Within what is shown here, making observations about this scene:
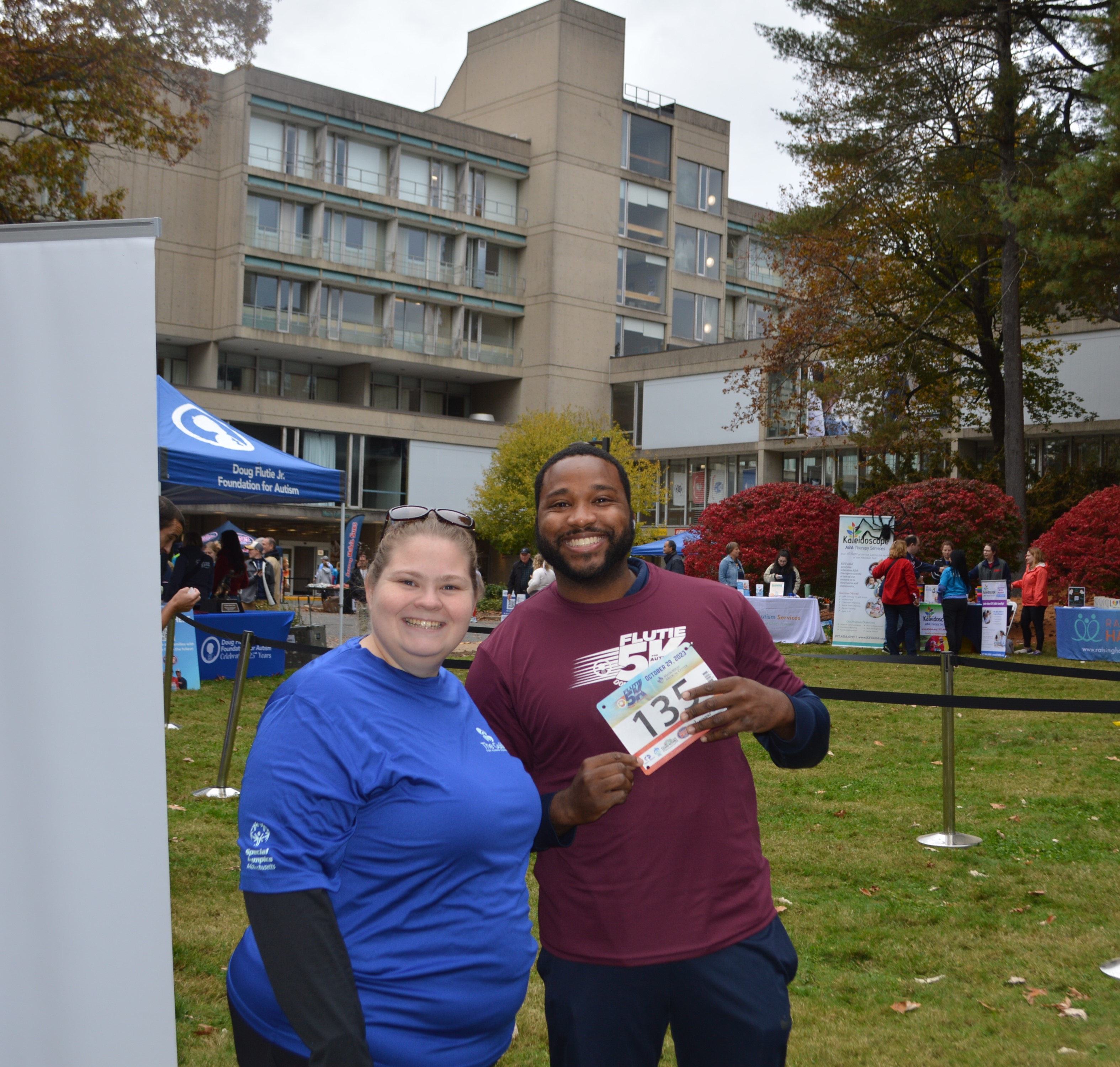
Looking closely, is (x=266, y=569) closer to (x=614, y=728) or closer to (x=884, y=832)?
(x=884, y=832)

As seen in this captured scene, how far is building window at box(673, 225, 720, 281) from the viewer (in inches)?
2343

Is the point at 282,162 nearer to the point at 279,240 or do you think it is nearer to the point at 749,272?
the point at 279,240

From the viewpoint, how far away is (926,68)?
25.4m

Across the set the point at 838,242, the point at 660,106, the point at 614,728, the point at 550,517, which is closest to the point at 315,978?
the point at 614,728

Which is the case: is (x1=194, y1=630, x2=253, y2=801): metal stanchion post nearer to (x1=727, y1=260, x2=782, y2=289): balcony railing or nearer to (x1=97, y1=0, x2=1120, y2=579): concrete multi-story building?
(x1=97, y1=0, x2=1120, y2=579): concrete multi-story building

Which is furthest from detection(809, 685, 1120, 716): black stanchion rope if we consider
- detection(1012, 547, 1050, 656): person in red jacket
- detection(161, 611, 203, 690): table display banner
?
detection(1012, 547, 1050, 656): person in red jacket

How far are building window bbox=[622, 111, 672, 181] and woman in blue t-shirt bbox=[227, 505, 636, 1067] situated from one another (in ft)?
190

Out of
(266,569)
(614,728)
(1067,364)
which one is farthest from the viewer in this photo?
(1067,364)

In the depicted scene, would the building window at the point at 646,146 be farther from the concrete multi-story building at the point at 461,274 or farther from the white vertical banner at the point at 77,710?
the white vertical banner at the point at 77,710

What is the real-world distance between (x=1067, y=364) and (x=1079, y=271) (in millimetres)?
19888

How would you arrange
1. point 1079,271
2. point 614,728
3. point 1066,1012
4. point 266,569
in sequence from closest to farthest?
point 614,728 → point 1066,1012 → point 1079,271 → point 266,569

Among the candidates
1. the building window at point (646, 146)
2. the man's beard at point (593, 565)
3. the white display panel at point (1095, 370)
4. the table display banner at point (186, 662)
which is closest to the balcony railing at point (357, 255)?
the building window at point (646, 146)

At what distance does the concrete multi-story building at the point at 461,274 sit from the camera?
4747cm

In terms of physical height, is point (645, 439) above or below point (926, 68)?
below
